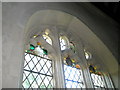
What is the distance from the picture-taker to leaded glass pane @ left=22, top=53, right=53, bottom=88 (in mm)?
2248

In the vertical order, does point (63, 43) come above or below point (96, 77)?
above

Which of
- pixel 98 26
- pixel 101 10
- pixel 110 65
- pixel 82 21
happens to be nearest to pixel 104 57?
pixel 110 65

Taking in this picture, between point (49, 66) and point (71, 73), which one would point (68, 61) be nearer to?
point (71, 73)

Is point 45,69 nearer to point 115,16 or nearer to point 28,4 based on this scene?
point 28,4

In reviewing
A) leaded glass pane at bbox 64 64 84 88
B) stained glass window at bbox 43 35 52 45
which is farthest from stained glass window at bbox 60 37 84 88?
stained glass window at bbox 43 35 52 45

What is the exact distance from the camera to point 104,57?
144 inches

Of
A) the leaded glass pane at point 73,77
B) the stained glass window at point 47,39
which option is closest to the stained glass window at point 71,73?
the leaded glass pane at point 73,77

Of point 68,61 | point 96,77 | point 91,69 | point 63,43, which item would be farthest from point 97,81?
point 63,43

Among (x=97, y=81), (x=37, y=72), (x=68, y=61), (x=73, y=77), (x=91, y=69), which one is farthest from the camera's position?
(x=91, y=69)

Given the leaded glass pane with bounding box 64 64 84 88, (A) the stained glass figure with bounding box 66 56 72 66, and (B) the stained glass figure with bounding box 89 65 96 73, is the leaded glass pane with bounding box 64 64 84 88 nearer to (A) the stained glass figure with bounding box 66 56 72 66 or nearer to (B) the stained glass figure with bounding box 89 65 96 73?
(A) the stained glass figure with bounding box 66 56 72 66

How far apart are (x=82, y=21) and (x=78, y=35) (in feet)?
1.27

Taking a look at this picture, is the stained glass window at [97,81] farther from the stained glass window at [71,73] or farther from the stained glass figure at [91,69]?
the stained glass window at [71,73]

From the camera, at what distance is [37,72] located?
2.43m

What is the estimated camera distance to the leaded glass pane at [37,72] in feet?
7.38
